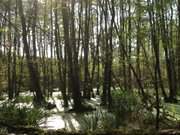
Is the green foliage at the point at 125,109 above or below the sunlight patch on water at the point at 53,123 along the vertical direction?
above

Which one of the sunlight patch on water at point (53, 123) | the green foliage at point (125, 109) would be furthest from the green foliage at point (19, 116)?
the green foliage at point (125, 109)

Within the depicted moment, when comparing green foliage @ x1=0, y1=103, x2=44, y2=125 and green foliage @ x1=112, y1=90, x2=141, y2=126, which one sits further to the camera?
green foliage @ x1=0, y1=103, x2=44, y2=125

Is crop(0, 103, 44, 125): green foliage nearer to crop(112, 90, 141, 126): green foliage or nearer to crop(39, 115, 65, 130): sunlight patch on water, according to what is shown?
crop(39, 115, 65, 130): sunlight patch on water

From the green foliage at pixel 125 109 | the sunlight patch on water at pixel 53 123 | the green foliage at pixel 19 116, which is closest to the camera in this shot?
the green foliage at pixel 125 109

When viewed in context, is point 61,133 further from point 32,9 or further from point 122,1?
point 32,9

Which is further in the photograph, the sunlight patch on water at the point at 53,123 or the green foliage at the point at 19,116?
the sunlight patch on water at the point at 53,123

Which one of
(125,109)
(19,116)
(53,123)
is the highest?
(125,109)

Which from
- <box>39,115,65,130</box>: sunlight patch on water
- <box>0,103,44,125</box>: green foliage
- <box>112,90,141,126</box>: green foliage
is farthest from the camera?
<box>39,115,65,130</box>: sunlight patch on water

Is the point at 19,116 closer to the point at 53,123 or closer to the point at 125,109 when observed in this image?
the point at 53,123

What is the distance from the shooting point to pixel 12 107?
31.5 ft

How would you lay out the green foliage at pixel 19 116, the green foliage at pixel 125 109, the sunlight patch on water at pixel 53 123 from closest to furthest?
the green foliage at pixel 125 109
the green foliage at pixel 19 116
the sunlight patch on water at pixel 53 123

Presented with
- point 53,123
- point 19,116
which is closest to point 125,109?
point 53,123

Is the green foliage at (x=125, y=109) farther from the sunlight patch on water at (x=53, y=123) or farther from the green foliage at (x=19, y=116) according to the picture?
the green foliage at (x=19, y=116)

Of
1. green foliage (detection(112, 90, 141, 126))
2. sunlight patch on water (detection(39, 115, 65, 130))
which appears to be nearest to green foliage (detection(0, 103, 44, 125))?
sunlight patch on water (detection(39, 115, 65, 130))
